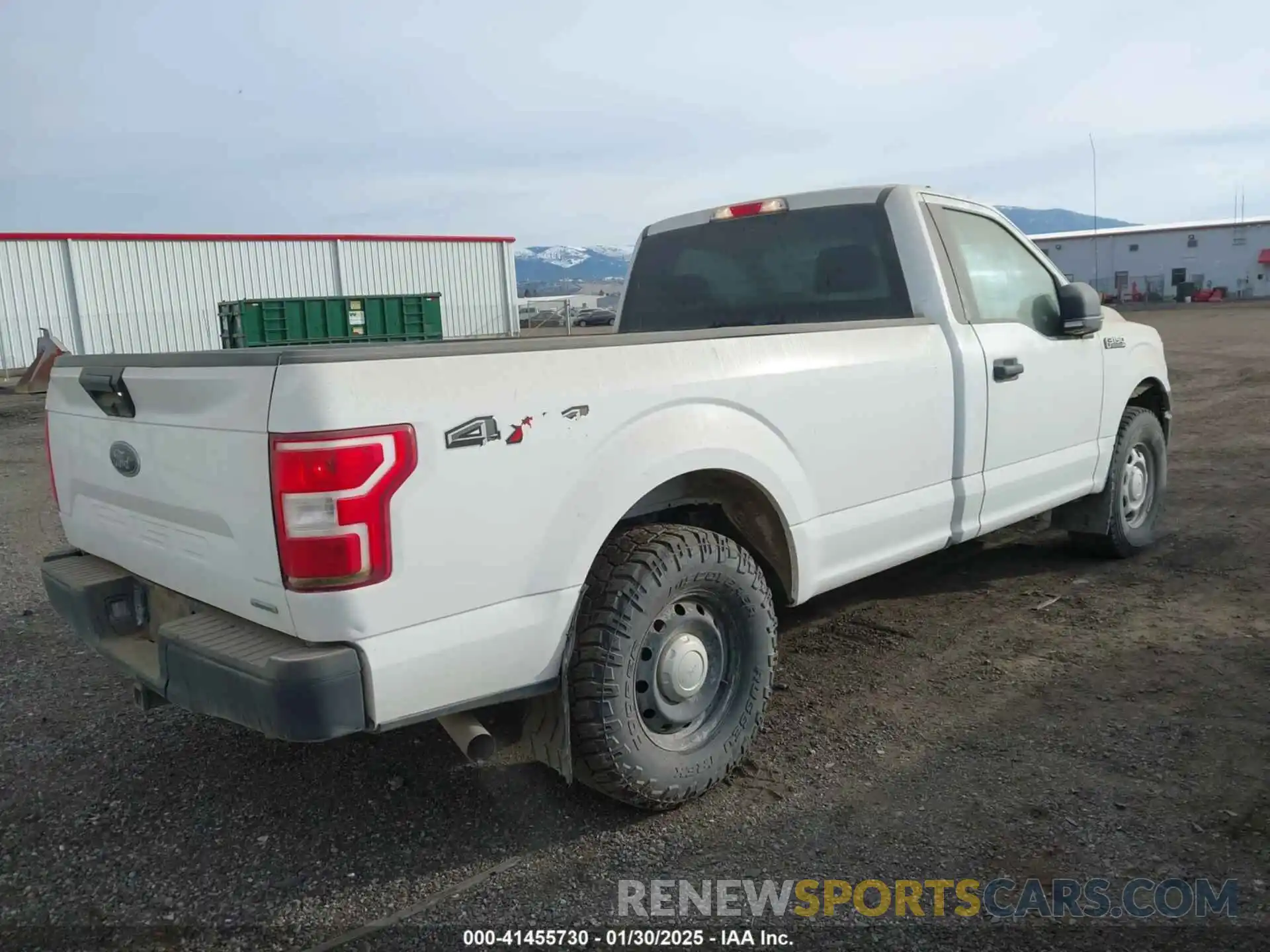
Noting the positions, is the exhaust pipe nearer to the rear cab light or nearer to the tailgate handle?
the tailgate handle

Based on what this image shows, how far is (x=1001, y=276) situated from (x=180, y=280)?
3110 centimetres

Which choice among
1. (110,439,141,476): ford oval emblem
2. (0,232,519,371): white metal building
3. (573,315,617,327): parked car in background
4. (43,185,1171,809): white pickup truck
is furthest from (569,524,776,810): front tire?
(573,315,617,327): parked car in background

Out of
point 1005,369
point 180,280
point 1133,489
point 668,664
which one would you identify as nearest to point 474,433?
point 668,664

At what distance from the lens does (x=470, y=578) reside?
8.66 ft

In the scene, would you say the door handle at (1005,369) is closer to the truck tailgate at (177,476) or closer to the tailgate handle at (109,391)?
the truck tailgate at (177,476)

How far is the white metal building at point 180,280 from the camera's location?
2866 cm

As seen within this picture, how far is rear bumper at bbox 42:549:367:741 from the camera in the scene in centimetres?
242

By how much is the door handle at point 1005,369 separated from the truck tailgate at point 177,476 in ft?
10.3

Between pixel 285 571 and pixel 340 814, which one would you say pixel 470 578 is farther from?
pixel 340 814

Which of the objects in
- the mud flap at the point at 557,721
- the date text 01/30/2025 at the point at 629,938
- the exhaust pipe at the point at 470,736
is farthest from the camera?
the mud flap at the point at 557,721

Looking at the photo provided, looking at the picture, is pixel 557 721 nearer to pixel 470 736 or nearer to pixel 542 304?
pixel 470 736

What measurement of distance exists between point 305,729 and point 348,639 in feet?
0.75

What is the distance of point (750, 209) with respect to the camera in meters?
4.91
